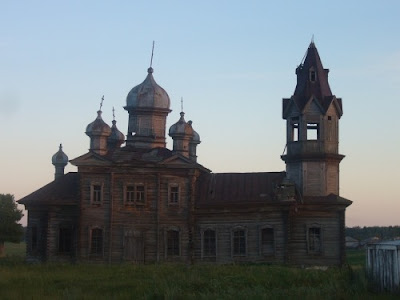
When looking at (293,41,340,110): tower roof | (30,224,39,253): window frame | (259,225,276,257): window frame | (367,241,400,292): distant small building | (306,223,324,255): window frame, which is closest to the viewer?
(367,241,400,292): distant small building

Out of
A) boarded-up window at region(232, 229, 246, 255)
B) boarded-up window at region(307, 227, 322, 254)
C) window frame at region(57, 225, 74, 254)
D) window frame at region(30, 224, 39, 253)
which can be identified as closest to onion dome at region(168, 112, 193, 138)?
boarded-up window at region(232, 229, 246, 255)

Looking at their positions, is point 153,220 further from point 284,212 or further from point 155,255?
point 284,212

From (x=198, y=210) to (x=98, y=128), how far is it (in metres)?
7.92

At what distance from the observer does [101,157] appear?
38781mm

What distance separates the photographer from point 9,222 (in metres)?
66.2

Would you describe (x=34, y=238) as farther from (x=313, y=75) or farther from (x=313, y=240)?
(x=313, y=75)

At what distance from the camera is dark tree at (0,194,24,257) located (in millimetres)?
65438

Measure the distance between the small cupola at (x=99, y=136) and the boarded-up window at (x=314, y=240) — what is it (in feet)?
41.8

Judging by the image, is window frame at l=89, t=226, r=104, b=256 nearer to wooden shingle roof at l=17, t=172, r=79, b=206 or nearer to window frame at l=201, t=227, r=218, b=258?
wooden shingle roof at l=17, t=172, r=79, b=206

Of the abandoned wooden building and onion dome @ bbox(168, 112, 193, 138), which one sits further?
onion dome @ bbox(168, 112, 193, 138)

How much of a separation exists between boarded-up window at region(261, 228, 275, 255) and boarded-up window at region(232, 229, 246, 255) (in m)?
1.05

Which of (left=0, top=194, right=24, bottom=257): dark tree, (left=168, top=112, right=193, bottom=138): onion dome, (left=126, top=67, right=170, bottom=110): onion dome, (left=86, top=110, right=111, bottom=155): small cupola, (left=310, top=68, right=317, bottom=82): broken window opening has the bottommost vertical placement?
(left=0, top=194, right=24, bottom=257): dark tree

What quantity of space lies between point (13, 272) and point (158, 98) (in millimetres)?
16915

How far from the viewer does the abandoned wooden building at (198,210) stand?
37.9 metres
